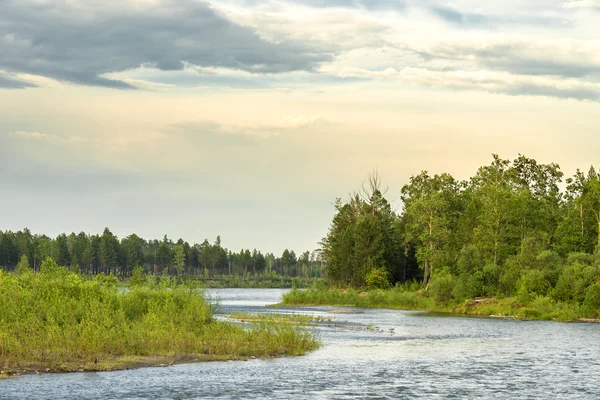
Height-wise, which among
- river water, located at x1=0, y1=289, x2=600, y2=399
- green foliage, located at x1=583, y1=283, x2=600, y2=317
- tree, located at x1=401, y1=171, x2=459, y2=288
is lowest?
river water, located at x1=0, y1=289, x2=600, y2=399

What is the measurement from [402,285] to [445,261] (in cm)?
1773

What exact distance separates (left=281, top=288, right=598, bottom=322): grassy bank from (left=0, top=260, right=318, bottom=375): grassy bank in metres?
50.9

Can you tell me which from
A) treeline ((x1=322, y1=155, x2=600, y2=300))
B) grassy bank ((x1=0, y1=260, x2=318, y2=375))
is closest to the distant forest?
treeline ((x1=322, y1=155, x2=600, y2=300))

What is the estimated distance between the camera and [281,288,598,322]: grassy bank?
93938 mm

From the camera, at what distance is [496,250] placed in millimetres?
115938

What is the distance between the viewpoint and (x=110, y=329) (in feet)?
150

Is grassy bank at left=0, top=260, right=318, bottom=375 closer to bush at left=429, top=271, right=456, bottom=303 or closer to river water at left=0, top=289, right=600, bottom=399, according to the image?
river water at left=0, top=289, right=600, bottom=399

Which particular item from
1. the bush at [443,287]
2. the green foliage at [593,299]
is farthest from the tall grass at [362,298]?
the green foliage at [593,299]

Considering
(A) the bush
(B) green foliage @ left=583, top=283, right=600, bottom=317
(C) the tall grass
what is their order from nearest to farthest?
(B) green foliage @ left=583, top=283, right=600, bottom=317
(A) the bush
(C) the tall grass

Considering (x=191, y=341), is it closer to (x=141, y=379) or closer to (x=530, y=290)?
(x=141, y=379)

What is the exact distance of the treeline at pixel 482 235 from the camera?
105 meters

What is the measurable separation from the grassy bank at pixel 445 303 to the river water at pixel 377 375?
93.7 ft

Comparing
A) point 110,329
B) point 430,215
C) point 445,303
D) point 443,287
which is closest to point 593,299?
point 443,287

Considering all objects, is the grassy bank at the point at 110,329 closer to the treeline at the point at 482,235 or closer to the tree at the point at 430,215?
the treeline at the point at 482,235
